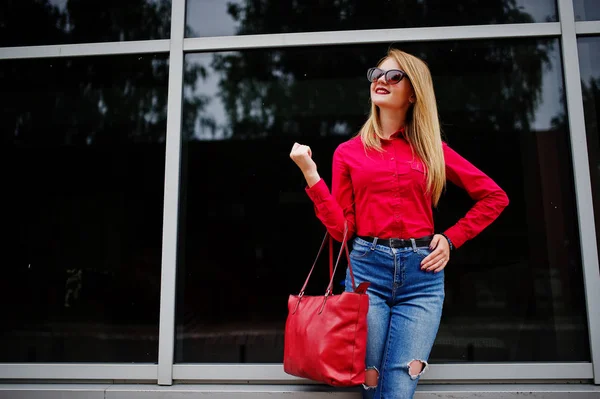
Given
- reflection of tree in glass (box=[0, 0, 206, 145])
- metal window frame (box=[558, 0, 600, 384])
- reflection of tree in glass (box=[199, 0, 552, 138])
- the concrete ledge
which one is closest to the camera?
the concrete ledge

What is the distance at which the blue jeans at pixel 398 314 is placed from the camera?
1.86m

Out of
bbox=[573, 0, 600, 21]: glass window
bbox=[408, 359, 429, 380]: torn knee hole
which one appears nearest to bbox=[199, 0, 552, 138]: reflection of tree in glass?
bbox=[573, 0, 600, 21]: glass window

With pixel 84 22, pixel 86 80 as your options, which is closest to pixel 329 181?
pixel 86 80

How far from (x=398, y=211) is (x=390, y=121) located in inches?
18.5

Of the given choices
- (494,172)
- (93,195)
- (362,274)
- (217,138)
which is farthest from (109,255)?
(494,172)

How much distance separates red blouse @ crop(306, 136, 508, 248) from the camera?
76.7 inches

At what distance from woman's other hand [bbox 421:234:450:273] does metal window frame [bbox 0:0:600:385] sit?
101cm

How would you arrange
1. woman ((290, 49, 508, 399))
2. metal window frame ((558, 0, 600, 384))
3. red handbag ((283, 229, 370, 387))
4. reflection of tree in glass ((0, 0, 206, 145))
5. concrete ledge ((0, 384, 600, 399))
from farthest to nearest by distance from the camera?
reflection of tree in glass ((0, 0, 206, 145)) → metal window frame ((558, 0, 600, 384)) → concrete ledge ((0, 384, 600, 399)) → woman ((290, 49, 508, 399)) → red handbag ((283, 229, 370, 387))

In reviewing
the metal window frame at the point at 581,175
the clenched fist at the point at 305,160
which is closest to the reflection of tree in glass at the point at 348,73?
the metal window frame at the point at 581,175

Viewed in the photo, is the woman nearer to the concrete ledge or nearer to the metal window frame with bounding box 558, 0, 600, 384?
the concrete ledge

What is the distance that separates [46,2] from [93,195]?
1.47m

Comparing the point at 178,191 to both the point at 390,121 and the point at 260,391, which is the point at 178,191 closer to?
the point at 260,391

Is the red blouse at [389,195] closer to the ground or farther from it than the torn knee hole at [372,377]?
farther from it

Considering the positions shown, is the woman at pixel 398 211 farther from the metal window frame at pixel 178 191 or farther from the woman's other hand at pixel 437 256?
the metal window frame at pixel 178 191
